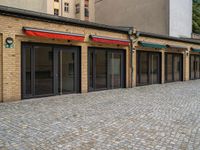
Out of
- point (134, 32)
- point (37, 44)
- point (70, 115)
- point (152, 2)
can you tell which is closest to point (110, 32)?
point (134, 32)

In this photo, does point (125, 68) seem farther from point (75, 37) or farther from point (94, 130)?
point (94, 130)

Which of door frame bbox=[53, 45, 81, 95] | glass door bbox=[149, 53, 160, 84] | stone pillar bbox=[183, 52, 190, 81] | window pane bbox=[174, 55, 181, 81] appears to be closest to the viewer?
door frame bbox=[53, 45, 81, 95]

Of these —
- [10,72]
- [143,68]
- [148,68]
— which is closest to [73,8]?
[148,68]

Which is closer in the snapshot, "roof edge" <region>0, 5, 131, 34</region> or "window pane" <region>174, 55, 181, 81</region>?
"roof edge" <region>0, 5, 131, 34</region>

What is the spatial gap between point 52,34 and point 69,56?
69.3 inches

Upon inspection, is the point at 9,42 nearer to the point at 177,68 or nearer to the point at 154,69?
the point at 154,69

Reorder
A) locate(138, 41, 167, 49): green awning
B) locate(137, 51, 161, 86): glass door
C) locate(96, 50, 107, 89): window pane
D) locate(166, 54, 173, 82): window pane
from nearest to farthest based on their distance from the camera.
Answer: locate(96, 50, 107, 89): window pane, locate(138, 41, 167, 49): green awning, locate(137, 51, 161, 86): glass door, locate(166, 54, 173, 82): window pane

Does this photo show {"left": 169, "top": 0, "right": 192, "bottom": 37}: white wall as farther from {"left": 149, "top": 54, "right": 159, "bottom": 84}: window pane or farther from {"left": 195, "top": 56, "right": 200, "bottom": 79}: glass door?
{"left": 149, "top": 54, "right": 159, "bottom": 84}: window pane

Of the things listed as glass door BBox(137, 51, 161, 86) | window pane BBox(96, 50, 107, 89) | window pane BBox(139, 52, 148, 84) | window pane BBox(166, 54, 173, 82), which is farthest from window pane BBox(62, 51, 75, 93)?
window pane BBox(166, 54, 173, 82)

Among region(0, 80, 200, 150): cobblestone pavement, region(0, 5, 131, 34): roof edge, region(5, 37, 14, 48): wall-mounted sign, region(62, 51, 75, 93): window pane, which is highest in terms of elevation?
region(0, 5, 131, 34): roof edge

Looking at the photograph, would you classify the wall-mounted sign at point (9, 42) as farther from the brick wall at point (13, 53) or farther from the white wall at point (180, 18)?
the white wall at point (180, 18)

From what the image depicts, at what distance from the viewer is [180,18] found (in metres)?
26.6

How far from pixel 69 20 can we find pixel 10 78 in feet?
13.1

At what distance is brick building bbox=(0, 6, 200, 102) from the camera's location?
9414mm
